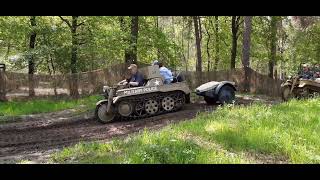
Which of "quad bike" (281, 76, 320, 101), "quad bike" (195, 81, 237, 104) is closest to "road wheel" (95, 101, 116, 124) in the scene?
"quad bike" (195, 81, 237, 104)

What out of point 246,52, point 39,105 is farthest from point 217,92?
point 246,52

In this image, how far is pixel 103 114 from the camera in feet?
48.3

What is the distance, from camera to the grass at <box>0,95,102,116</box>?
655 inches

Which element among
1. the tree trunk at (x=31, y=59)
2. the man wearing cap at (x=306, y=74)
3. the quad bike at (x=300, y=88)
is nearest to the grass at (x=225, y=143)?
the quad bike at (x=300, y=88)

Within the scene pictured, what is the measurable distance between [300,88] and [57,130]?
10415 mm

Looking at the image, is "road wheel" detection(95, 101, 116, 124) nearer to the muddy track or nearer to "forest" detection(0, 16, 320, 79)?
the muddy track

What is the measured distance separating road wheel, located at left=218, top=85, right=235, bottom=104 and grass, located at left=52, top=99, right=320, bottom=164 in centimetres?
643

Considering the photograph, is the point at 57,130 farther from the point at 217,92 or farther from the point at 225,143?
the point at 225,143

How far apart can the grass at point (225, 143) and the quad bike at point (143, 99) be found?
5.24m
